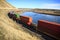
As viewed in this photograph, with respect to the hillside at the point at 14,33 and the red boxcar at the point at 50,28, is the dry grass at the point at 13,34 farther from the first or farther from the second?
the red boxcar at the point at 50,28

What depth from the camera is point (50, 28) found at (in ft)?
43.4

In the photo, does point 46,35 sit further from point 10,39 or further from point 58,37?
point 10,39

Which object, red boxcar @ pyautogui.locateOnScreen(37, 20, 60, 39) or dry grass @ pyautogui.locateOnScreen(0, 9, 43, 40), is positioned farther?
red boxcar @ pyautogui.locateOnScreen(37, 20, 60, 39)

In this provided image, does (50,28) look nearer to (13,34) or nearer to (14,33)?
(14,33)

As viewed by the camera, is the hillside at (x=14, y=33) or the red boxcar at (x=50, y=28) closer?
the hillside at (x=14, y=33)

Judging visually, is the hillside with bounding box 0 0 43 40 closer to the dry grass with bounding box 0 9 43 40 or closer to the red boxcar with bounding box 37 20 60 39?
the dry grass with bounding box 0 9 43 40

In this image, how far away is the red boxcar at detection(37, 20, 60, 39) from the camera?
12.2 m

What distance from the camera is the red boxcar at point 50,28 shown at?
40.2ft

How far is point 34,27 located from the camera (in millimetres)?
17359

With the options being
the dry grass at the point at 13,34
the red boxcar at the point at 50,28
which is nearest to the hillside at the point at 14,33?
the dry grass at the point at 13,34

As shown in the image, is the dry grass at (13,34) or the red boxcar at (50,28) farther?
the red boxcar at (50,28)

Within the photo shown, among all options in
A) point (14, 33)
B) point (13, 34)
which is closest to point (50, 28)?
point (14, 33)

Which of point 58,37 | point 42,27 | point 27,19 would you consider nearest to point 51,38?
point 58,37

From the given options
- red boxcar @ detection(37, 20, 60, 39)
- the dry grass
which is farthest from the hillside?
red boxcar @ detection(37, 20, 60, 39)
